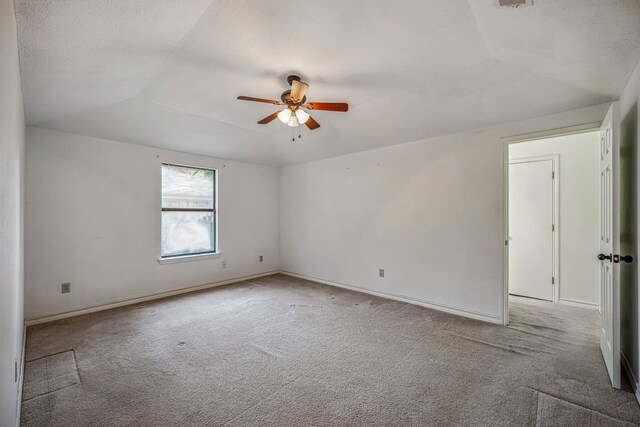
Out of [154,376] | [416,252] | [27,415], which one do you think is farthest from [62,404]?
[416,252]

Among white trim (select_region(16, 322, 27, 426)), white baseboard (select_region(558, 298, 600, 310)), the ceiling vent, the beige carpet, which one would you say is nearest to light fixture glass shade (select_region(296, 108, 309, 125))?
the ceiling vent

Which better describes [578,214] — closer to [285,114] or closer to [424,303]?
[424,303]

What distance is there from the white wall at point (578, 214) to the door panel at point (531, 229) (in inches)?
5.6

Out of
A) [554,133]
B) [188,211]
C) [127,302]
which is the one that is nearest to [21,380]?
[127,302]

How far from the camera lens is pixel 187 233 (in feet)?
15.6

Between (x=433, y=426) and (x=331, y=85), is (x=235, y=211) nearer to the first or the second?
(x=331, y=85)

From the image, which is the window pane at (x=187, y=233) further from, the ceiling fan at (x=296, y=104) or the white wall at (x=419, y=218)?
the ceiling fan at (x=296, y=104)

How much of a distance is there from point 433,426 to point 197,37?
314 cm

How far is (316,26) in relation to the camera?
2.12 metres

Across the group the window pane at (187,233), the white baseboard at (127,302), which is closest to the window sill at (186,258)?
the window pane at (187,233)

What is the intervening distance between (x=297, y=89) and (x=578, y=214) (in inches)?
163

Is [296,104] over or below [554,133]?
over

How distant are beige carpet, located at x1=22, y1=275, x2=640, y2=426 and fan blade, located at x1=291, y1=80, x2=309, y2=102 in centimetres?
233

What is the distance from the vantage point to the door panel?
417cm
